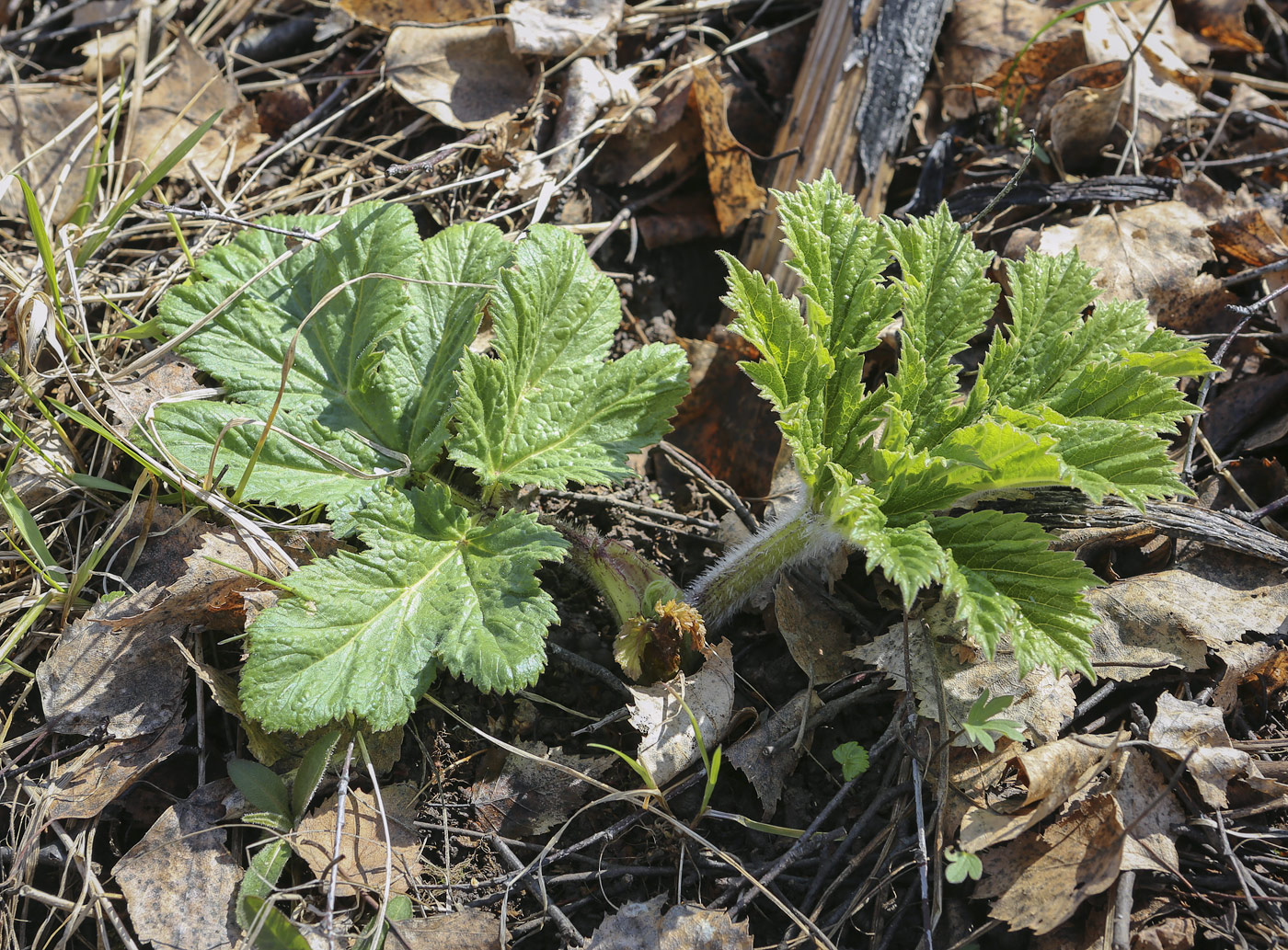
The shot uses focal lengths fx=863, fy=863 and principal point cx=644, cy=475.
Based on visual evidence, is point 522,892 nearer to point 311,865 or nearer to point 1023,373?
point 311,865

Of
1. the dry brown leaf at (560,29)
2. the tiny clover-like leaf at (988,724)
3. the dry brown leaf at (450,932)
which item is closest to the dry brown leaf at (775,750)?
the tiny clover-like leaf at (988,724)

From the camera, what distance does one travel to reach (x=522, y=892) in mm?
2359

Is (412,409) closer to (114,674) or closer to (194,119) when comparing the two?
(114,674)

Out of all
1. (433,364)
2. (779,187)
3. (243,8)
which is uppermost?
(243,8)

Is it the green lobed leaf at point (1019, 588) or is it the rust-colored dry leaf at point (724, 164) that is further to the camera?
the rust-colored dry leaf at point (724, 164)

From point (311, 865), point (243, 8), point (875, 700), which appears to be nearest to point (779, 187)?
point (875, 700)

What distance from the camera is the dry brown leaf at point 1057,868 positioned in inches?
83.7

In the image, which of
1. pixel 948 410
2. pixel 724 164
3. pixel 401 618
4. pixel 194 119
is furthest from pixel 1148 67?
pixel 194 119

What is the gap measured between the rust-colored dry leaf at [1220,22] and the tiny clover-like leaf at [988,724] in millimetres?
3617

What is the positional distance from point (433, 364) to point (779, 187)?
1608 mm

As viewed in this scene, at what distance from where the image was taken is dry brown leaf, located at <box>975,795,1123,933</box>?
2127 mm

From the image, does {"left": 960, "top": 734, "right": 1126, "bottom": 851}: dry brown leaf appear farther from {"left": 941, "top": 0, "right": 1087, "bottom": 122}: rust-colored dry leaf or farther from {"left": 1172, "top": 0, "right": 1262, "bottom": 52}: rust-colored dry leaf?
{"left": 1172, "top": 0, "right": 1262, "bottom": 52}: rust-colored dry leaf

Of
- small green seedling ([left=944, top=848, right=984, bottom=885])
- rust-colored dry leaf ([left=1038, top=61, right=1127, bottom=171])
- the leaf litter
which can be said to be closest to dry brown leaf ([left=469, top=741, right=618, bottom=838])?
the leaf litter

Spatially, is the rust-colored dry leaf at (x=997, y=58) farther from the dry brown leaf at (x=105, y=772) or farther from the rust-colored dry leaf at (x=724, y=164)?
the dry brown leaf at (x=105, y=772)
